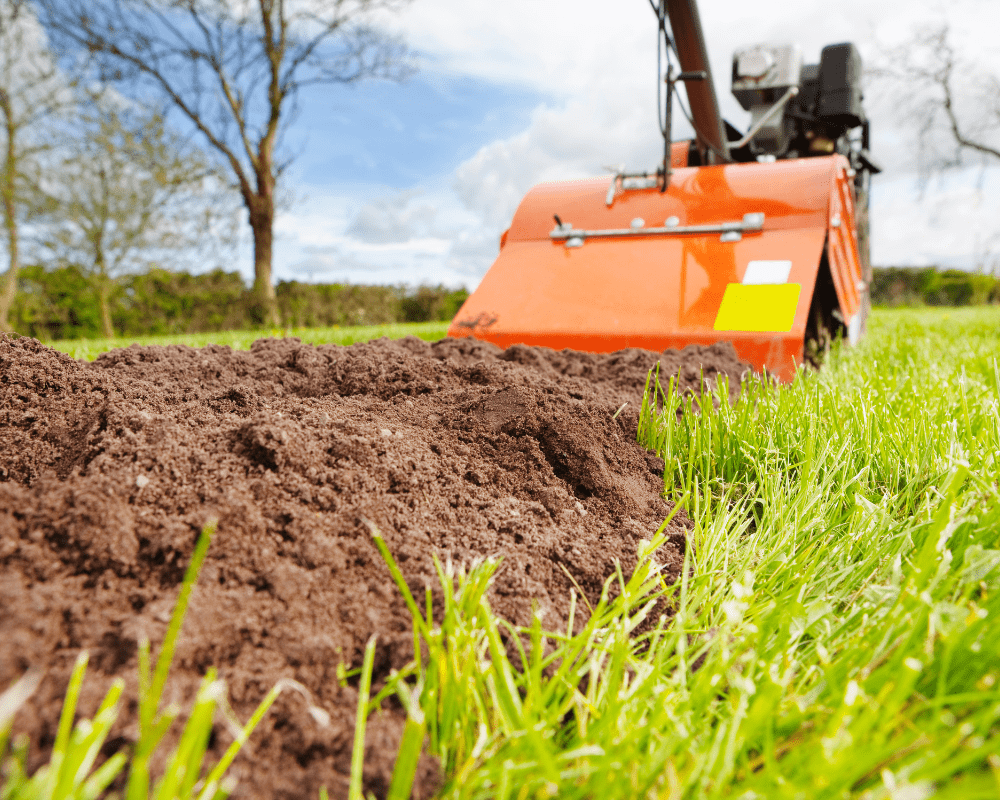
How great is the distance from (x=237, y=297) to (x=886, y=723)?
13250 millimetres

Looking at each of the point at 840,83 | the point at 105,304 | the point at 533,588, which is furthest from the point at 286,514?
the point at 105,304

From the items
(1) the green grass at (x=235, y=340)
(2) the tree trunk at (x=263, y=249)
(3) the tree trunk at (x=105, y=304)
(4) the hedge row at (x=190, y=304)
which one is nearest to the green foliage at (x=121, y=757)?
(1) the green grass at (x=235, y=340)

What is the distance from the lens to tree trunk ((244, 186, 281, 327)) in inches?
439

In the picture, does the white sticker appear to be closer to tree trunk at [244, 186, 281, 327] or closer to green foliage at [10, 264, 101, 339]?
tree trunk at [244, 186, 281, 327]

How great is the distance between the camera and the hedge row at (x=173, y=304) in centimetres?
1098

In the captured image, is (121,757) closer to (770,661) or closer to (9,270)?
(770,661)

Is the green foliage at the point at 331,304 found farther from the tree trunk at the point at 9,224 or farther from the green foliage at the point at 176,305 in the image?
the tree trunk at the point at 9,224

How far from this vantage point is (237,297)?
12.5 m

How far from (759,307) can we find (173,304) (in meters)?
11.8

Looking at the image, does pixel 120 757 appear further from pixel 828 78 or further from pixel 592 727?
pixel 828 78

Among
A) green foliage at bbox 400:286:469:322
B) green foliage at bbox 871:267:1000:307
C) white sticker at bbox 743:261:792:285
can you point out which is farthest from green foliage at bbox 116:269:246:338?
green foliage at bbox 871:267:1000:307

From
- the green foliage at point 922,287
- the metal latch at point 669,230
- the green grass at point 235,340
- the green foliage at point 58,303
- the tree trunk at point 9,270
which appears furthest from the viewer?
the green foliage at point 922,287

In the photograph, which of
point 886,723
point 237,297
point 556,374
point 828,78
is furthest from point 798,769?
point 237,297

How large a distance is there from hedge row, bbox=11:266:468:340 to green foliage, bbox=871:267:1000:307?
15.3 m
